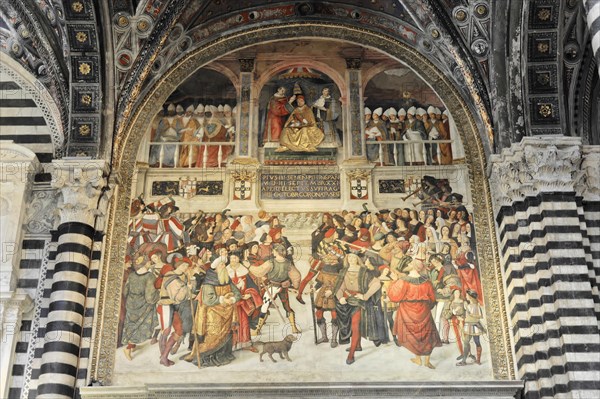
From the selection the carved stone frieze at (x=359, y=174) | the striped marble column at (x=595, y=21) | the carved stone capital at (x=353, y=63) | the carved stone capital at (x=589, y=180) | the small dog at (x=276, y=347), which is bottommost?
the small dog at (x=276, y=347)

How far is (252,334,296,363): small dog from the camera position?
13.2m

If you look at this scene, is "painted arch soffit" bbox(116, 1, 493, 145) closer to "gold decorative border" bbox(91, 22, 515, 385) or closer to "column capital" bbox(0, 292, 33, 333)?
"gold decorative border" bbox(91, 22, 515, 385)

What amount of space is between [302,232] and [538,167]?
3.83m

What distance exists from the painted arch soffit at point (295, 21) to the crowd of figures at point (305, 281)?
200 centimetres

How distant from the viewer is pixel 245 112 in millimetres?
15102

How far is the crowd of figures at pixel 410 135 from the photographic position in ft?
48.5

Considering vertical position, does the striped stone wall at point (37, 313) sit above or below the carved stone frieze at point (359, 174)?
below

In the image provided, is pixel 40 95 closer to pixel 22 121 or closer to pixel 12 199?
pixel 22 121

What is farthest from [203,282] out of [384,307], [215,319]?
[384,307]

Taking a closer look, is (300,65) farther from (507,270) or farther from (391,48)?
(507,270)

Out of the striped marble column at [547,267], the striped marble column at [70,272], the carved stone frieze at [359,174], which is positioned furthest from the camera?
the carved stone frieze at [359,174]

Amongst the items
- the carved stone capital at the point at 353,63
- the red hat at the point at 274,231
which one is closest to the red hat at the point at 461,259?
the red hat at the point at 274,231

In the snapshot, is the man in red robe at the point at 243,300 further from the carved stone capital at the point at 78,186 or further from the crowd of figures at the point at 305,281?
the carved stone capital at the point at 78,186

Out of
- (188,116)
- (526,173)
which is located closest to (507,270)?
(526,173)
